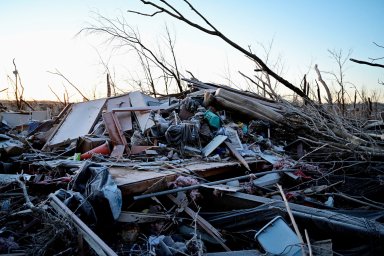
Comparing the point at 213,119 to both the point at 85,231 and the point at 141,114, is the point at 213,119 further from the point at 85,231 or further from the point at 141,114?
the point at 85,231

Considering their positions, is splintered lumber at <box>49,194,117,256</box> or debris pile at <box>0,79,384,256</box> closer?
splintered lumber at <box>49,194,117,256</box>

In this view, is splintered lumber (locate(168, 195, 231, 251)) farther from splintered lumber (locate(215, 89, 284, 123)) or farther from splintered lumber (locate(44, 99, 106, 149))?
splintered lumber (locate(44, 99, 106, 149))

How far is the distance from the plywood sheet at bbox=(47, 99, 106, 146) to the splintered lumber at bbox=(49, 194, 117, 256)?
13.2ft

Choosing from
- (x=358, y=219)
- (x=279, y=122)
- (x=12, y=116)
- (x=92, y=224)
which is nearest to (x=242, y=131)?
(x=279, y=122)

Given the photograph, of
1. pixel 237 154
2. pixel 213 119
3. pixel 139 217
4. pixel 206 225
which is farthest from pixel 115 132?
pixel 206 225

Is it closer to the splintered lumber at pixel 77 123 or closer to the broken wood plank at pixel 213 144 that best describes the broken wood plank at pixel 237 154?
the broken wood plank at pixel 213 144

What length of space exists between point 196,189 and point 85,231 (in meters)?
1.47

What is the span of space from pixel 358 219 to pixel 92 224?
2499 mm

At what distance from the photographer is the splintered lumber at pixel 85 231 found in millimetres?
1971

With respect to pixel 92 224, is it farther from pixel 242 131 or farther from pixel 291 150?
pixel 291 150

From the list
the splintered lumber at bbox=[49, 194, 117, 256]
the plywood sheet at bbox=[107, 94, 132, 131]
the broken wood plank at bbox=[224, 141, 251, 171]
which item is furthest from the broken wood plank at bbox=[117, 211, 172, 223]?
the plywood sheet at bbox=[107, 94, 132, 131]

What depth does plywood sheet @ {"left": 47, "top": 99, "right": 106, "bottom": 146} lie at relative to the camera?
6551mm

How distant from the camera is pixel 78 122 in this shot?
7.00 m

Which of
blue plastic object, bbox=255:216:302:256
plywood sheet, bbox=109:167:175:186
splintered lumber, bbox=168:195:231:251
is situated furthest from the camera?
plywood sheet, bbox=109:167:175:186
